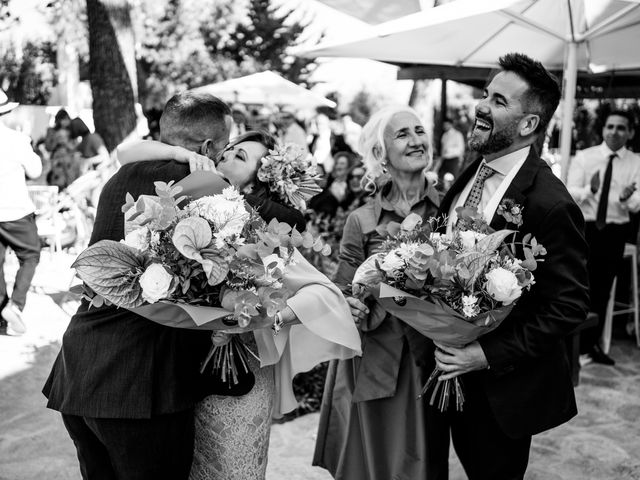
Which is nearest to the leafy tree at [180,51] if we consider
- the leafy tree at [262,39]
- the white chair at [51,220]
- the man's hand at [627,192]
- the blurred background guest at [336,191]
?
the leafy tree at [262,39]

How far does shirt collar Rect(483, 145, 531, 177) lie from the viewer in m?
2.73

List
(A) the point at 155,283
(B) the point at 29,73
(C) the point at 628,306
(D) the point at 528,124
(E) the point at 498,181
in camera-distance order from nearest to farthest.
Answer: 1. (A) the point at 155,283
2. (D) the point at 528,124
3. (E) the point at 498,181
4. (C) the point at 628,306
5. (B) the point at 29,73

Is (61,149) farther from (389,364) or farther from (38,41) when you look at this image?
(38,41)

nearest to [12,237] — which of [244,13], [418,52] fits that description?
[418,52]

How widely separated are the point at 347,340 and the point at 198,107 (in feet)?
3.35

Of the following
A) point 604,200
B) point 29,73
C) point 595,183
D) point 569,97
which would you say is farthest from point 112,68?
point 29,73

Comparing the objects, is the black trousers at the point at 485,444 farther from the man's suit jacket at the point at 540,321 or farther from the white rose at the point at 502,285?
the white rose at the point at 502,285

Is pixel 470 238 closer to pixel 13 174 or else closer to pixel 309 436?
pixel 309 436

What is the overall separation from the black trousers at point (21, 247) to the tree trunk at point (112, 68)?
2.59 meters

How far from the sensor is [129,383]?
85.0 inches

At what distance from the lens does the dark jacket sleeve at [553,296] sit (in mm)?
2469

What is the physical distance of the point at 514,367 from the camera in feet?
8.41

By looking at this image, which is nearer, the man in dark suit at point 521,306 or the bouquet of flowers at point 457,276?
the bouquet of flowers at point 457,276

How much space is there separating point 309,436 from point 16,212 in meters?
3.63
